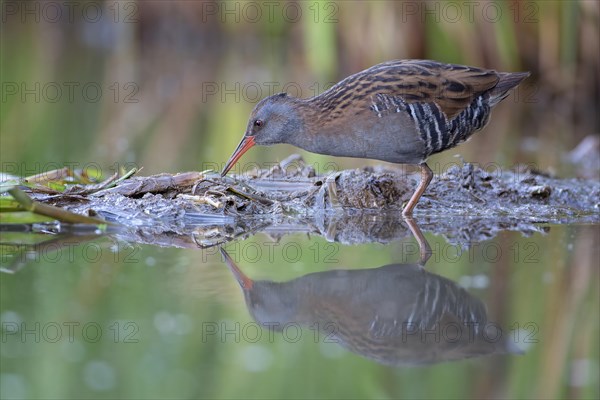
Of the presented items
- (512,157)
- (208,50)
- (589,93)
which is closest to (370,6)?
(589,93)

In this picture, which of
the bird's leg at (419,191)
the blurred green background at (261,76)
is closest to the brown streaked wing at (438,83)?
the bird's leg at (419,191)

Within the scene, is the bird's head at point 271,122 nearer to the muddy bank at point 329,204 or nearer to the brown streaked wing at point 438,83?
the muddy bank at point 329,204

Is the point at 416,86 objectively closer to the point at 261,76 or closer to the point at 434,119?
the point at 434,119

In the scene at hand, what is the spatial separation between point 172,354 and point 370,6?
29.5 feet

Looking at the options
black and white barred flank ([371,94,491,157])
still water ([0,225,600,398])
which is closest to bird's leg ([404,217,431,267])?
still water ([0,225,600,398])

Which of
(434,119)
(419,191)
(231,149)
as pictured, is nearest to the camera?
(434,119)

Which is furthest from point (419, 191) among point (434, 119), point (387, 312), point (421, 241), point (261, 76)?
point (261, 76)

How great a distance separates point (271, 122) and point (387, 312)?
2369 mm

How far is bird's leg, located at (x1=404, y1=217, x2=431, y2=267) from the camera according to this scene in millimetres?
4871

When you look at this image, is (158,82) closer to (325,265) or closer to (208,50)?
(208,50)

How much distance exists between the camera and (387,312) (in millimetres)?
3965

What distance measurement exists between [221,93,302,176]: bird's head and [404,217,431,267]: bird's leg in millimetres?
918

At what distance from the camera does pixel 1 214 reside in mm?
5125

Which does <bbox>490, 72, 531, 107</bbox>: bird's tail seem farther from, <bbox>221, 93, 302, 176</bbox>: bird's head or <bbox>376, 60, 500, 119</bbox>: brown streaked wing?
<bbox>221, 93, 302, 176</bbox>: bird's head
